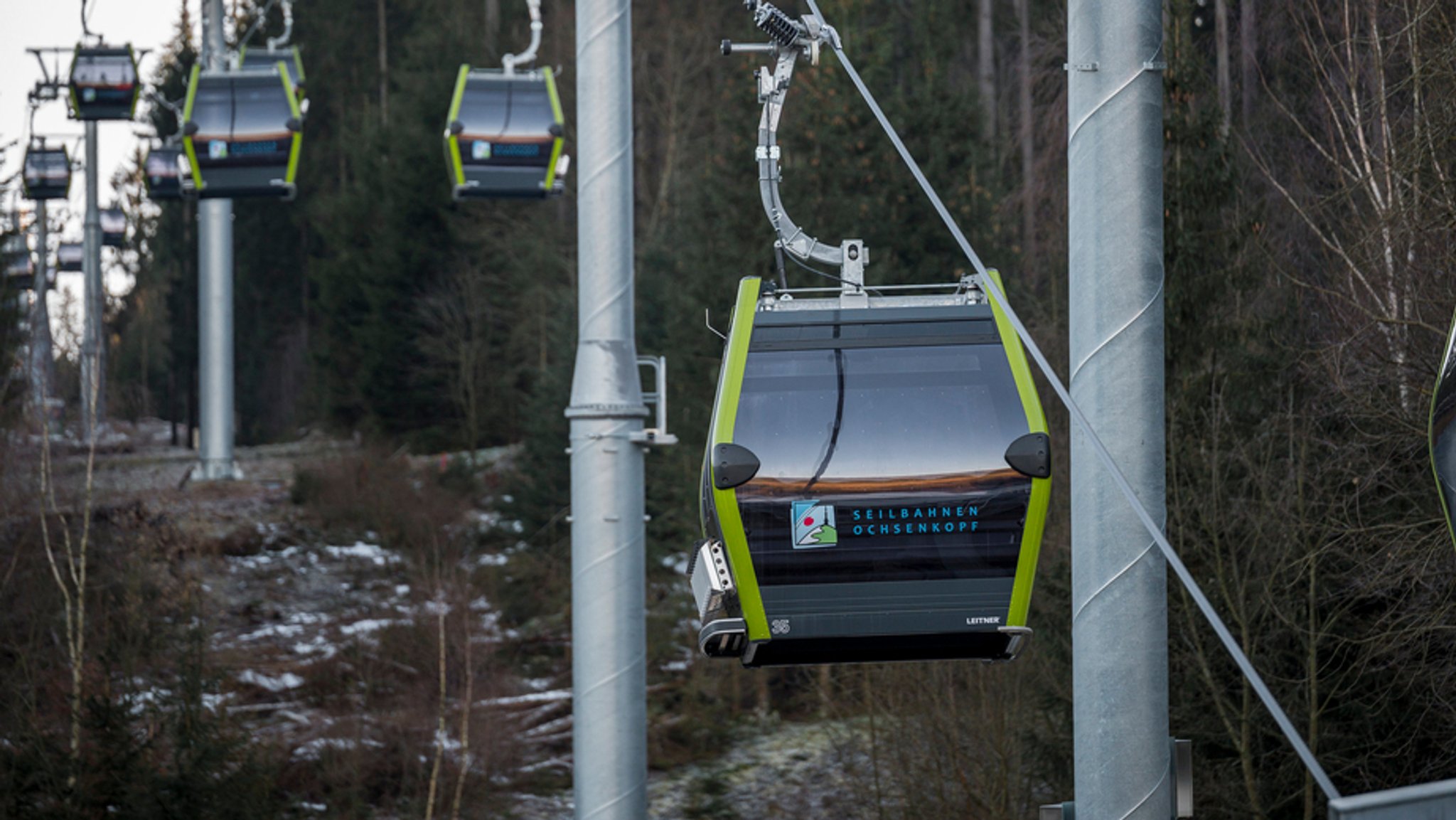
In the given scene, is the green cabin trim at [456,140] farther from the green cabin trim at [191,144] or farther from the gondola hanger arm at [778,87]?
the gondola hanger arm at [778,87]

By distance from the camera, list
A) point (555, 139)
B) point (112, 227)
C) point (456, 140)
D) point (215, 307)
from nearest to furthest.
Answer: point (456, 140)
point (555, 139)
point (215, 307)
point (112, 227)

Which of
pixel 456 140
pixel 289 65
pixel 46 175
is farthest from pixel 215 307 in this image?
pixel 456 140

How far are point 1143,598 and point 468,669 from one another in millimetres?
16876

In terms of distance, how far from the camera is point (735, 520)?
6.23m

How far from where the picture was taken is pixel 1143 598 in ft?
16.6

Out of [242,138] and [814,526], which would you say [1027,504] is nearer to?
[814,526]

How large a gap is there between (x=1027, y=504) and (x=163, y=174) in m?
27.0

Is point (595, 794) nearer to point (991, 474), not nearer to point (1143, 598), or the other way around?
point (991, 474)

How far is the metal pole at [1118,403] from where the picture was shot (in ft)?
16.5

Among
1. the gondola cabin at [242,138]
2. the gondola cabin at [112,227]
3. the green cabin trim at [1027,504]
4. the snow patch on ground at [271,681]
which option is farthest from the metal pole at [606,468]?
the gondola cabin at [112,227]

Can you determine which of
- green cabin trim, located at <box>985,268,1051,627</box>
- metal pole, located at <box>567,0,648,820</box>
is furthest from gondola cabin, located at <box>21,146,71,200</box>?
green cabin trim, located at <box>985,268,1051,627</box>

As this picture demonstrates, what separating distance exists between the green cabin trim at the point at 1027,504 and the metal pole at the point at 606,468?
3.27 m

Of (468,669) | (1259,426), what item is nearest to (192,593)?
(468,669)

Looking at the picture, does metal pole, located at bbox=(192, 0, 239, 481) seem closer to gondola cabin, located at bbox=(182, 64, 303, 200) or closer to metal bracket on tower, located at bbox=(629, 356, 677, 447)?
gondola cabin, located at bbox=(182, 64, 303, 200)
